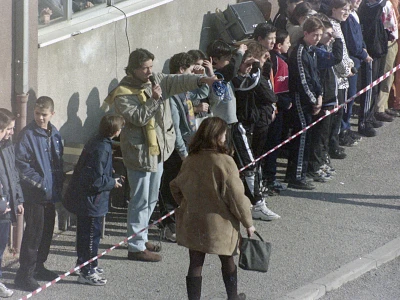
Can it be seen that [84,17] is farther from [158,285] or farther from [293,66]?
[158,285]

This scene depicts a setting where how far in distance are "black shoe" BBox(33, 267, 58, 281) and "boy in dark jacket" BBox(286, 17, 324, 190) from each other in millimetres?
3931

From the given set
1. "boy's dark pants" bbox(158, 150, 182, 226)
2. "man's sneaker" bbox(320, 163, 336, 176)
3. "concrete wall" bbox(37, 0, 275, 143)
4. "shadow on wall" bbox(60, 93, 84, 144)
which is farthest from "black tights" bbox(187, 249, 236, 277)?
"man's sneaker" bbox(320, 163, 336, 176)

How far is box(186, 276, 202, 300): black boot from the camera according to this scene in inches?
291

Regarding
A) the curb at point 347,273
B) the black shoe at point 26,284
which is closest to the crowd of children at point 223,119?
the black shoe at point 26,284

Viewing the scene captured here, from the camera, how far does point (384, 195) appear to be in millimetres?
11148

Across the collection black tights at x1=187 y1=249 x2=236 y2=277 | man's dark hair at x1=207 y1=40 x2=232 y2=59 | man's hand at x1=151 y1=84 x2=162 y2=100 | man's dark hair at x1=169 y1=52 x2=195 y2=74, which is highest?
man's dark hair at x1=207 y1=40 x2=232 y2=59

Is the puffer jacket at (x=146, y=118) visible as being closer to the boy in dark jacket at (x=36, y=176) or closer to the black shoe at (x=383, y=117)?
the boy in dark jacket at (x=36, y=176)

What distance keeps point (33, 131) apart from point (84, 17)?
8.79ft

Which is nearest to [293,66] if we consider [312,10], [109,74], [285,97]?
[285,97]

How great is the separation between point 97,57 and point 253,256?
11.7 feet

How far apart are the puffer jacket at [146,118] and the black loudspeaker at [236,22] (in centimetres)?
348

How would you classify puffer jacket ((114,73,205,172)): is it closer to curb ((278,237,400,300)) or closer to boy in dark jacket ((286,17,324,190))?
curb ((278,237,400,300))

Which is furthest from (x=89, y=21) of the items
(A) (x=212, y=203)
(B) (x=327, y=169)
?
(A) (x=212, y=203)

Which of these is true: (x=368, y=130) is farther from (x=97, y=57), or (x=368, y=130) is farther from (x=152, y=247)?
(x=152, y=247)
